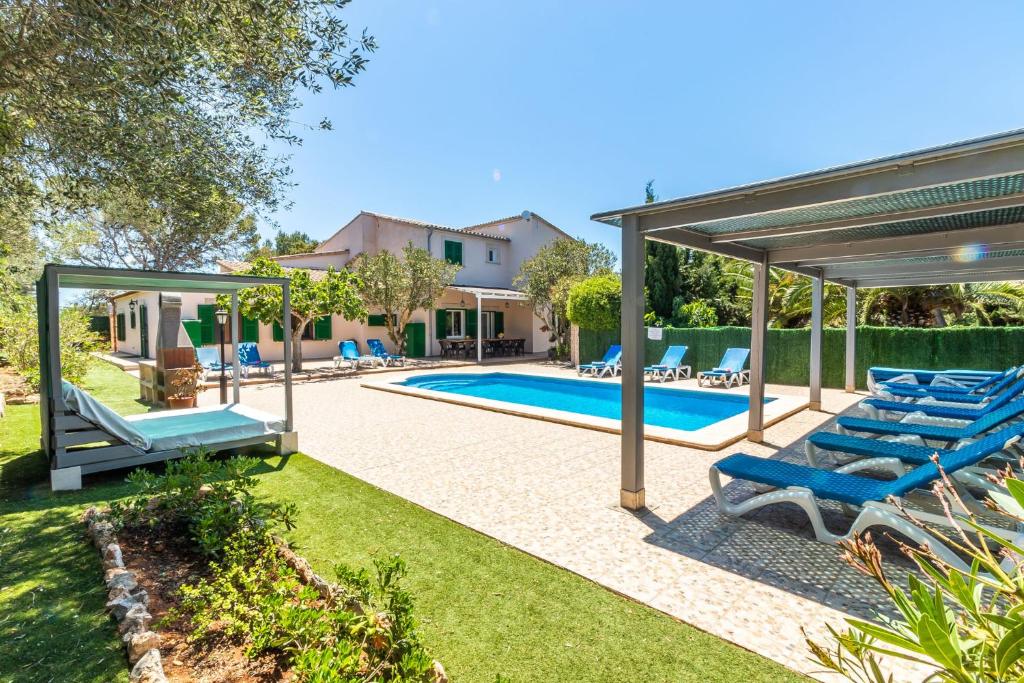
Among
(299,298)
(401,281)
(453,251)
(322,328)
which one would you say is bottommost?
(322,328)

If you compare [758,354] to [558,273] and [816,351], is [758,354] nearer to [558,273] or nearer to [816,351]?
[816,351]

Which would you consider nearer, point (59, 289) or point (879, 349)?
point (59, 289)

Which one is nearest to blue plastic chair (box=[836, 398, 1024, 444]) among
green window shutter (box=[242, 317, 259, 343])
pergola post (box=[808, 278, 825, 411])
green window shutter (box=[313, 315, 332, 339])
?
pergola post (box=[808, 278, 825, 411])

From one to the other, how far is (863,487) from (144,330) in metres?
27.7

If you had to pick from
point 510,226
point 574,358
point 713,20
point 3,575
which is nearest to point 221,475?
point 3,575

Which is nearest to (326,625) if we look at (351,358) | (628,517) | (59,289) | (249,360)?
(628,517)

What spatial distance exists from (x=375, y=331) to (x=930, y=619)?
915 inches

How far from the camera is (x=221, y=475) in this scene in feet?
18.9

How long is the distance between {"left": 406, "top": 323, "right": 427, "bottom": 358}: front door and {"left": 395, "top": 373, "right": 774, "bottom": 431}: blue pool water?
6568 mm

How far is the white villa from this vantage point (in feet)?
72.5

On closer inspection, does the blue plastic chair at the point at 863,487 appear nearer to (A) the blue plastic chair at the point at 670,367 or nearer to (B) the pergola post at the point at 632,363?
(B) the pergola post at the point at 632,363

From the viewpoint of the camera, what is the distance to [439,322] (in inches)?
956

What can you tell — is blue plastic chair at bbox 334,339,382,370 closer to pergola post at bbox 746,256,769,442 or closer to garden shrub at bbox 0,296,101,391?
garden shrub at bbox 0,296,101,391

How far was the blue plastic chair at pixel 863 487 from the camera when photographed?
3.69 meters
